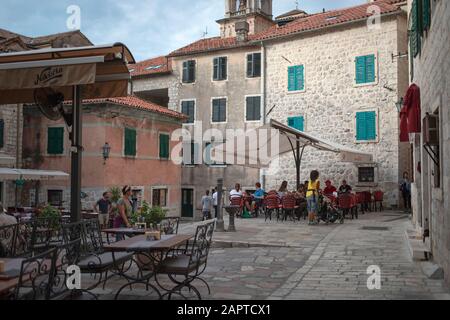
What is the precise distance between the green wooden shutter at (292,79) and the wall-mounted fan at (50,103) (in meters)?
18.9

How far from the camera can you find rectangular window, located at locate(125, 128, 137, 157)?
874 inches

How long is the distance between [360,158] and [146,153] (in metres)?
10.6

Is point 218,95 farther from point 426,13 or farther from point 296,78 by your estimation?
point 426,13

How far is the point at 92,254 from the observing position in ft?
19.5

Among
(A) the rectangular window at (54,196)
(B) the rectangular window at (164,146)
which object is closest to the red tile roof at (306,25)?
(B) the rectangular window at (164,146)

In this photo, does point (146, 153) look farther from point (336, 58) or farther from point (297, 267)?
point (297, 267)

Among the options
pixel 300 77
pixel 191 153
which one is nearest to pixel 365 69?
pixel 300 77

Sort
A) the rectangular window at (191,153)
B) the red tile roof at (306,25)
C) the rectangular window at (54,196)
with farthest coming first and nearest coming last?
the rectangular window at (191,153) < the red tile roof at (306,25) < the rectangular window at (54,196)

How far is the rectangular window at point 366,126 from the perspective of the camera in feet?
71.9

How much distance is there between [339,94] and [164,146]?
30.7 ft

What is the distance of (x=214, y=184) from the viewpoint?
1085 inches

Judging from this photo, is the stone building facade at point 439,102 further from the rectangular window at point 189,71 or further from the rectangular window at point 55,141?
the rectangular window at point 189,71

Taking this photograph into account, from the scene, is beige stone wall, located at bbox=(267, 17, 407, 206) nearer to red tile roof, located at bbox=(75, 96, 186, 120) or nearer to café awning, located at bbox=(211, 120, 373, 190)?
red tile roof, located at bbox=(75, 96, 186, 120)
